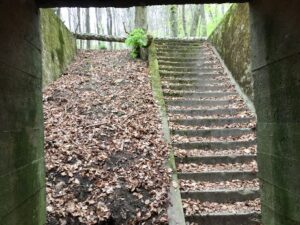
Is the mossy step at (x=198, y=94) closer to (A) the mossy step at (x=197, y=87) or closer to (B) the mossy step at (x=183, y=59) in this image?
(A) the mossy step at (x=197, y=87)

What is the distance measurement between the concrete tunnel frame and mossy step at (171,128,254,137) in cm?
297

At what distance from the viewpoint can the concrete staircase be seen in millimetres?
5645

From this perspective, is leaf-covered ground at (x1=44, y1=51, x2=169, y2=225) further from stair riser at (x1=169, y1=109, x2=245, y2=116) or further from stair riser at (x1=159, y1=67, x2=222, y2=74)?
stair riser at (x1=159, y1=67, x2=222, y2=74)

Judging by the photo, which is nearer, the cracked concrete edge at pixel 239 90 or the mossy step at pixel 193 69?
the cracked concrete edge at pixel 239 90

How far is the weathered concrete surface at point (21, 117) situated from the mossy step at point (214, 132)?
3.69m

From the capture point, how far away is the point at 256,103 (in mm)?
4621

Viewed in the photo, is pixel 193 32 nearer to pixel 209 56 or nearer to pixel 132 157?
pixel 209 56

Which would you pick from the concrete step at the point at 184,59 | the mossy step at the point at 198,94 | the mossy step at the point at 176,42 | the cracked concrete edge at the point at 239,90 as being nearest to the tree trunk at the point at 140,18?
the mossy step at the point at 176,42

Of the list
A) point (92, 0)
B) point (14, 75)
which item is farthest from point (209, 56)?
point (14, 75)

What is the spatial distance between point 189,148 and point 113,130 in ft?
5.01

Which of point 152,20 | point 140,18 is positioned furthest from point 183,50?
point 152,20

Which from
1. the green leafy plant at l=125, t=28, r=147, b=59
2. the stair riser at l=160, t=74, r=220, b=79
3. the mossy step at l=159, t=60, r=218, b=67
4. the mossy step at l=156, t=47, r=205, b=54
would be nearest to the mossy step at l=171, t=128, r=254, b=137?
the stair riser at l=160, t=74, r=220, b=79

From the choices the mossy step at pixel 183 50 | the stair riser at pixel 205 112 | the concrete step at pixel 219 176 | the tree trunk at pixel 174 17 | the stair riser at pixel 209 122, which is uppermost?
the tree trunk at pixel 174 17

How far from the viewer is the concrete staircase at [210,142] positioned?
5.64 m
